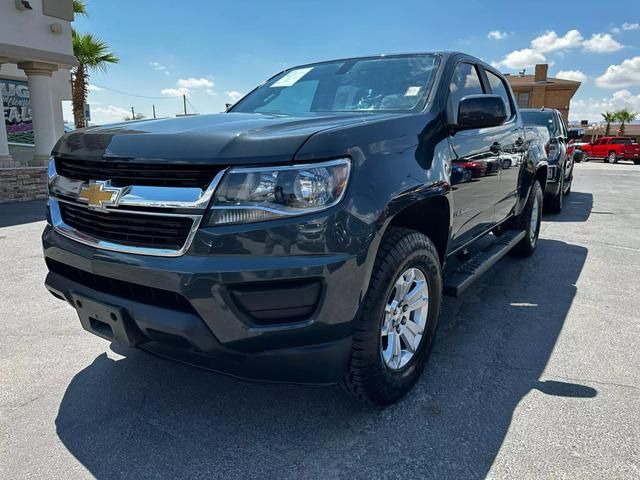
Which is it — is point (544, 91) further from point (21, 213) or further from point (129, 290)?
point (129, 290)

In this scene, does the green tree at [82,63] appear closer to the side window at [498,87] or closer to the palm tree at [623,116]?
the side window at [498,87]

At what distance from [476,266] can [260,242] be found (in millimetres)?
2140

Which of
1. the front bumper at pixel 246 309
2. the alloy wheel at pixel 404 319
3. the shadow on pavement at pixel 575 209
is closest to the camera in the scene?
the front bumper at pixel 246 309

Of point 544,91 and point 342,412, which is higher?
point 544,91

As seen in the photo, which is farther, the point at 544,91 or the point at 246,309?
the point at 544,91

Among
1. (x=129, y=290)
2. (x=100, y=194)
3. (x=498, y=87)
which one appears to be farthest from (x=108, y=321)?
(x=498, y=87)

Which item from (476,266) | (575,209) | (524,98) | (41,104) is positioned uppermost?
(524,98)

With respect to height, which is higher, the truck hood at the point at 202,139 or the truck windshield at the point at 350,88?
the truck windshield at the point at 350,88

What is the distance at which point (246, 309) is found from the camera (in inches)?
73.9

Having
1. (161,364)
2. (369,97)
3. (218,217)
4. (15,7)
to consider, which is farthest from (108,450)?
(15,7)

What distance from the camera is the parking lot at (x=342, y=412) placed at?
207cm

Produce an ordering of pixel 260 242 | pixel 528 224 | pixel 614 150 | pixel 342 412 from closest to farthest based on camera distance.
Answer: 1. pixel 260 242
2. pixel 342 412
3. pixel 528 224
4. pixel 614 150

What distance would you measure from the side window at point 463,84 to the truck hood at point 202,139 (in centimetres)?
89

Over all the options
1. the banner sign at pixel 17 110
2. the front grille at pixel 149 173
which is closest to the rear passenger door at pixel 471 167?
the front grille at pixel 149 173
